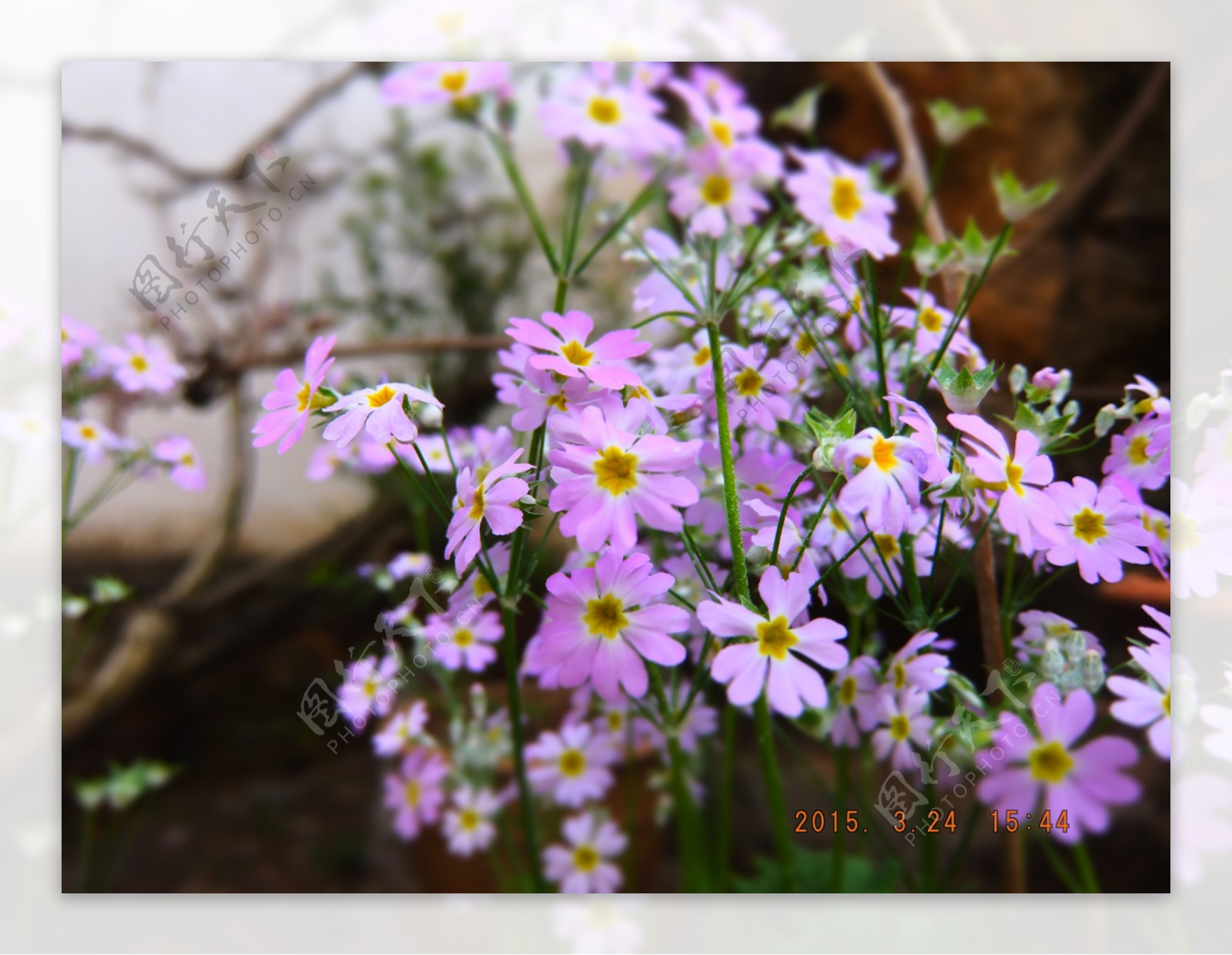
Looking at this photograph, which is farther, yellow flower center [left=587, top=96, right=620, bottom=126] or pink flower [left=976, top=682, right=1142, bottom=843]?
yellow flower center [left=587, top=96, right=620, bottom=126]

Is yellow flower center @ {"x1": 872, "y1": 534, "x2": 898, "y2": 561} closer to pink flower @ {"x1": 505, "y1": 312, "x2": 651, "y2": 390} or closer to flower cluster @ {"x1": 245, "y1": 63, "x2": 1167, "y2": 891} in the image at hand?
flower cluster @ {"x1": 245, "y1": 63, "x2": 1167, "y2": 891}

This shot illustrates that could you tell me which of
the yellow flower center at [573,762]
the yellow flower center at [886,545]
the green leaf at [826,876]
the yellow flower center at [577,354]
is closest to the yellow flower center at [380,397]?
the yellow flower center at [577,354]

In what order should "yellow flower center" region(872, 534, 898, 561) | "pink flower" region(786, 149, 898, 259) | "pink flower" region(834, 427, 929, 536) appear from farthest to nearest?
"pink flower" region(786, 149, 898, 259) < "yellow flower center" region(872, 534, 898, 561) < "pink flower" region(834, 427, 929, 536)

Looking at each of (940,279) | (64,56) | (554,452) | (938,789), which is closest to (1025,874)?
(938,789)

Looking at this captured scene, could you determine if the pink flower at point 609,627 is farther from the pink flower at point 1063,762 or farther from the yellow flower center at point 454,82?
the yellow flower center at point 454,82

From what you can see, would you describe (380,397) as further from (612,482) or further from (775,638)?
(775,638)

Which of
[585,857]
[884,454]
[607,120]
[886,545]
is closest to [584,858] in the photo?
[585,857]

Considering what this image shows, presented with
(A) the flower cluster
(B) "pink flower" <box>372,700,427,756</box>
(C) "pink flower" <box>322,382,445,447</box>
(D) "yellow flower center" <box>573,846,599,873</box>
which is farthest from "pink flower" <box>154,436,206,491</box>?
(D) "yellow flower center" <box>573,846,599,873</box>

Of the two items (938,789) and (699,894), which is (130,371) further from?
(938,789)
